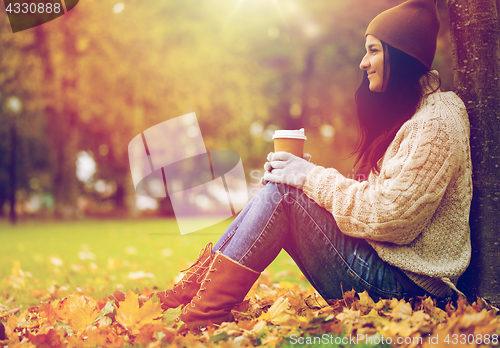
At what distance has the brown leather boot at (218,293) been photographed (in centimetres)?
Answer: 173

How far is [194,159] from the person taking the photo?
20297mm

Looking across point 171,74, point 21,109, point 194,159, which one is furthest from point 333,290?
point 194,159

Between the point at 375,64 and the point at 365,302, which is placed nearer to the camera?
the point at 365,302

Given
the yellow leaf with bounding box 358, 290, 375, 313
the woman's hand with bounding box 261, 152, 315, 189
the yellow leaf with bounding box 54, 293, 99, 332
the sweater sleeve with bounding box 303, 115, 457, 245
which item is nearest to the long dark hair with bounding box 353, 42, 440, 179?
the sweater sleeve with bounding box 303, 115, 457, 245

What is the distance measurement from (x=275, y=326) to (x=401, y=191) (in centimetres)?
79

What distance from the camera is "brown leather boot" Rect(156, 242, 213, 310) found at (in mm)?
1910

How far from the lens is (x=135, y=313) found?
1.74m

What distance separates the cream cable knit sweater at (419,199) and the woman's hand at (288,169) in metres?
0.04

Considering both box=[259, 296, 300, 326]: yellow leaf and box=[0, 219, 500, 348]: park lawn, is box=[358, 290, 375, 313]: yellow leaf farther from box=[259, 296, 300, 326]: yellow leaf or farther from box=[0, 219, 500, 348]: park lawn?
box=[259, 296, 300, 326]: yellow leaf

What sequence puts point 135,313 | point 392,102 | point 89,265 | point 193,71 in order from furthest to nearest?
point 193,71
point 89,265
point 392,102
point 135,313

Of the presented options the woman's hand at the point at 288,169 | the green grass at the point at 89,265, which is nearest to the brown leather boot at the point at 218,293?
the woman's hand at the point at 288,169

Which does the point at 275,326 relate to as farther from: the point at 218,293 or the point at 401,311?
the point at 401,311

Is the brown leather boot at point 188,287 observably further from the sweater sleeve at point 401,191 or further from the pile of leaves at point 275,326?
the sweater sleeve at point 401,191

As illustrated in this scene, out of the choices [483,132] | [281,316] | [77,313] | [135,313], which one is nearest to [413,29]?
[483,132]
